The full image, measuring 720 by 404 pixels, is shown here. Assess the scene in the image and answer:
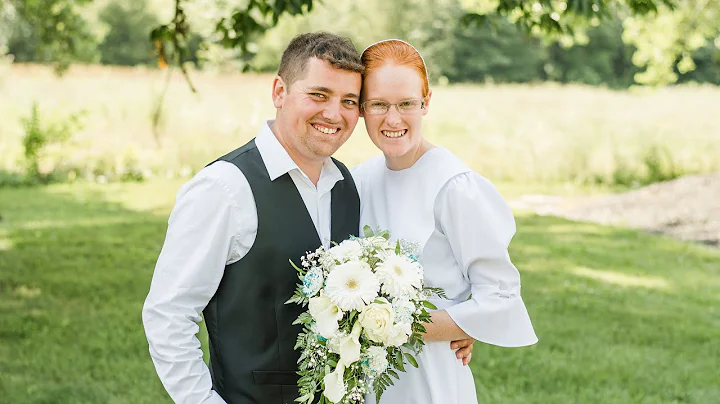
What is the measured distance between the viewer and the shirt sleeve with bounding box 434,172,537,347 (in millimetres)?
2719

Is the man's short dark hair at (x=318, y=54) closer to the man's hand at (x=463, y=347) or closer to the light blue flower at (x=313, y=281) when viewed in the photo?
the light blue flower at (x=313, y=281)

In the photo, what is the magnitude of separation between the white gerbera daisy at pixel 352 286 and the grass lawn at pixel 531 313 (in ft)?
12.1

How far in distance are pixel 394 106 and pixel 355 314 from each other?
816mm

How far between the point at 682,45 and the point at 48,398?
1231 centimetres

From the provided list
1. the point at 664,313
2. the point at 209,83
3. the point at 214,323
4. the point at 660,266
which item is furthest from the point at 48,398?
Result: the point at 209,83

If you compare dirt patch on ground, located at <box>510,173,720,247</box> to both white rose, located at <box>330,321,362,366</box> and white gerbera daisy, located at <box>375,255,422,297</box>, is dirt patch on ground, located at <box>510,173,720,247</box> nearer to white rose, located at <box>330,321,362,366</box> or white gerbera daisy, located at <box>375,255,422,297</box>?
white gerbera daisy, located at <box>375,255,422,297</box>

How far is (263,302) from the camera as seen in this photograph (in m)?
2.65

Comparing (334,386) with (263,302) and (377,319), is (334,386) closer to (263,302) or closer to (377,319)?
(377,319)

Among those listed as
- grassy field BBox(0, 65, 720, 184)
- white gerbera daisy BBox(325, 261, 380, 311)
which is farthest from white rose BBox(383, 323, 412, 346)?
grassy field BBox(0, 65, 720, 184)

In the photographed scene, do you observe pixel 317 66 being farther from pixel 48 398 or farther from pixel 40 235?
pixel 40 235

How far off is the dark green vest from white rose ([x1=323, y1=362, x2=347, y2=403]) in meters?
0.34

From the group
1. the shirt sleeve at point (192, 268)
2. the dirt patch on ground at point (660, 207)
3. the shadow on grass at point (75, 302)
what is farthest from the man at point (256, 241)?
the dirt patch on ground at point (660, 207)

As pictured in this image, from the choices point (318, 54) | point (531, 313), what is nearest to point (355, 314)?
point (318, 54)

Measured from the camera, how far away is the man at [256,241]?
2.57 metres
